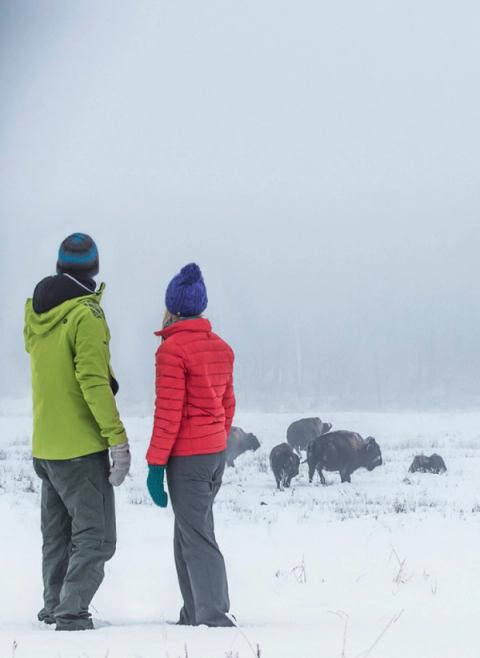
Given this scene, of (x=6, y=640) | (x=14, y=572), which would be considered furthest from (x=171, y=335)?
(x=14, y=572)

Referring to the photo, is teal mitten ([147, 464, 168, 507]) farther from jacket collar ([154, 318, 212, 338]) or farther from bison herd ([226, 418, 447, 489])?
bison herd ([226, 418, 447, 489])

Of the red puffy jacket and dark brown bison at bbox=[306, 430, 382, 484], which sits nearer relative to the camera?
the red puffy jacket

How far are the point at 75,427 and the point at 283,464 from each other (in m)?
9.77

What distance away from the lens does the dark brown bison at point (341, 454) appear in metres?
13.8

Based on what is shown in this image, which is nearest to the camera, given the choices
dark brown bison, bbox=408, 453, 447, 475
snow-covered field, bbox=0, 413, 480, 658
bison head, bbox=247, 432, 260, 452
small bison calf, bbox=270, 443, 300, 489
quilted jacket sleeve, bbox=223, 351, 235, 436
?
snow-covered field, bbox=0, 413, 480, 658

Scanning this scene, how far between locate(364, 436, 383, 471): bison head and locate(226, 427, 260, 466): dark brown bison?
3.24 meters

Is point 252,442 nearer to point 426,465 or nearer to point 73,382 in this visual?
point 426,465

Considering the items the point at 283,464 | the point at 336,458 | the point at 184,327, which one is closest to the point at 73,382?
the point at 184,327

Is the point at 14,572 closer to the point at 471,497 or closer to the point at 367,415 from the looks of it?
the point at 471,497

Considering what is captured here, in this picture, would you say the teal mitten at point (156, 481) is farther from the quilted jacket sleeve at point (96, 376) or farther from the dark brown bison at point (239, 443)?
the dark brown bison at point (239, 443)

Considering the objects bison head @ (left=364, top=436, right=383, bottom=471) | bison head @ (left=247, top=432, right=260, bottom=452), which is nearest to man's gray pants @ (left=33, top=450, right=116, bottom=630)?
bison head @ (left=364, top=436, right=383, bottom=471)

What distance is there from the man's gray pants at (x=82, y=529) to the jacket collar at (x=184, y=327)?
1.90ft

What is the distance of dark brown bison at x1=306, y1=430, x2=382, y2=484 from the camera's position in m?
13.8

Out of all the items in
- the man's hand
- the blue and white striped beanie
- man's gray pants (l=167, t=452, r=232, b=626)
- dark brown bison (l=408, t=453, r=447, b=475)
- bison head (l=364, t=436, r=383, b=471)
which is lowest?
dark brown bison (l=408, t=453, r=447, b=475)
